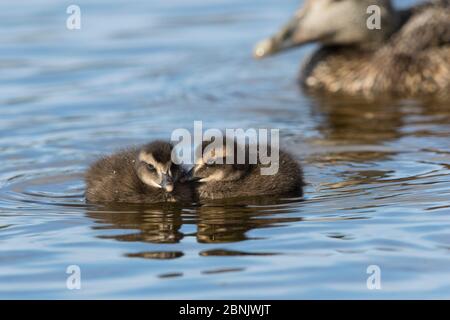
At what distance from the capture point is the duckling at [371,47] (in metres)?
13.6

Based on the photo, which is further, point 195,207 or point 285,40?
point 285,40

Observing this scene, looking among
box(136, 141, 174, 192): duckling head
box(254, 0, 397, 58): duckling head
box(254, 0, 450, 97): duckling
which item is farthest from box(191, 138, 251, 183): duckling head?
box(254, 0, 397, 58): duckling head

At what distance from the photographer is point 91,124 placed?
12438 millimetres

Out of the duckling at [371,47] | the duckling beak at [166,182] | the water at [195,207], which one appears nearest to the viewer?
the water at [195,207]

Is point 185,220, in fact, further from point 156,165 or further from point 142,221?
point 156,165

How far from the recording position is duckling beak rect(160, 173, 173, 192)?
28.9ft

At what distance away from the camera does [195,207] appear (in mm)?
9094

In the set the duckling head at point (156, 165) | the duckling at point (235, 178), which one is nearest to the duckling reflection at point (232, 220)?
the duckling at point (235, 178)

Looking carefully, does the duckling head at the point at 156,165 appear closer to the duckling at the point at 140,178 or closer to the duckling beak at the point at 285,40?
the duckling at the point at 140,178

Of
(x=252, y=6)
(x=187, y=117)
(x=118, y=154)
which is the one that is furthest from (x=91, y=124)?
(x=252, y=6)

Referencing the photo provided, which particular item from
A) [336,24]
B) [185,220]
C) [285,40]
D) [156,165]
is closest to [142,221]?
[185,220]

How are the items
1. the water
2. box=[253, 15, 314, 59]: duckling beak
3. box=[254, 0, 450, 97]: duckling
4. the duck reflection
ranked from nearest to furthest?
the water
the duck reflection
box=[254, 0, 450, 97]: duckling
box=[253, 15, 314, 59]: duckling beak

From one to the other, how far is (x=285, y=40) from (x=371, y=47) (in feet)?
3.28

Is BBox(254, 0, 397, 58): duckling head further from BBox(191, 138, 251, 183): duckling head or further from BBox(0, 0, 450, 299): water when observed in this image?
BBox(191, 138, 251, 183): duckling head
